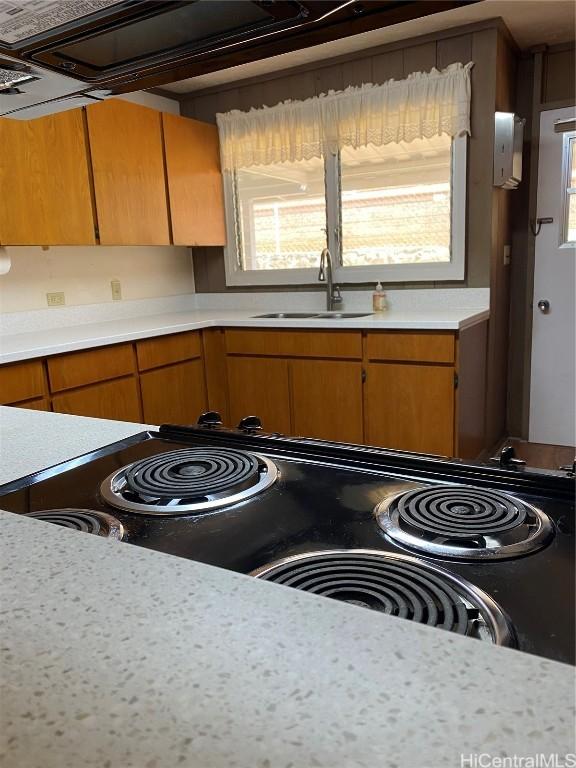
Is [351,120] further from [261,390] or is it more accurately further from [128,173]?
[261,390]

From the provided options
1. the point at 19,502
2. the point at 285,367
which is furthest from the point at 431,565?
the point at 285,367

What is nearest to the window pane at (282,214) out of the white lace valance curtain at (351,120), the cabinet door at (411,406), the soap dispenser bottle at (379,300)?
the white lace valance curtain at (351,120)

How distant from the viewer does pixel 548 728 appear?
1.11ft

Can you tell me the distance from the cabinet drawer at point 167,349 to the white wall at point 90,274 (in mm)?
711

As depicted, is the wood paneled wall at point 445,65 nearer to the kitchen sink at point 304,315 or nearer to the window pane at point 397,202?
the window pane at point 397,202

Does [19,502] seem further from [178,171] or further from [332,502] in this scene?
[178,171]

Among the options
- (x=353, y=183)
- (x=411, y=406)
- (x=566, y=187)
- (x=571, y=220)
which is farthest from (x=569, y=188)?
(x=411, y=406)

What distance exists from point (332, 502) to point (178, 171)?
328 centimetres

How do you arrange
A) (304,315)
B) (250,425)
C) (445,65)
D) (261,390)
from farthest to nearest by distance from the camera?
(304,315) < (261,390) < (445,65) < (250,425)

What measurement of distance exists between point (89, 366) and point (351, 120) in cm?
213

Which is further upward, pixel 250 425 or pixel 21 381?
pixel 250 425

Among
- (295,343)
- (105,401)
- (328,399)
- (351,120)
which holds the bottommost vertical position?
(328,399)

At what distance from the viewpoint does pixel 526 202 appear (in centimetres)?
361

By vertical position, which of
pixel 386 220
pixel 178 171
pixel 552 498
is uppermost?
pixel 178 171
